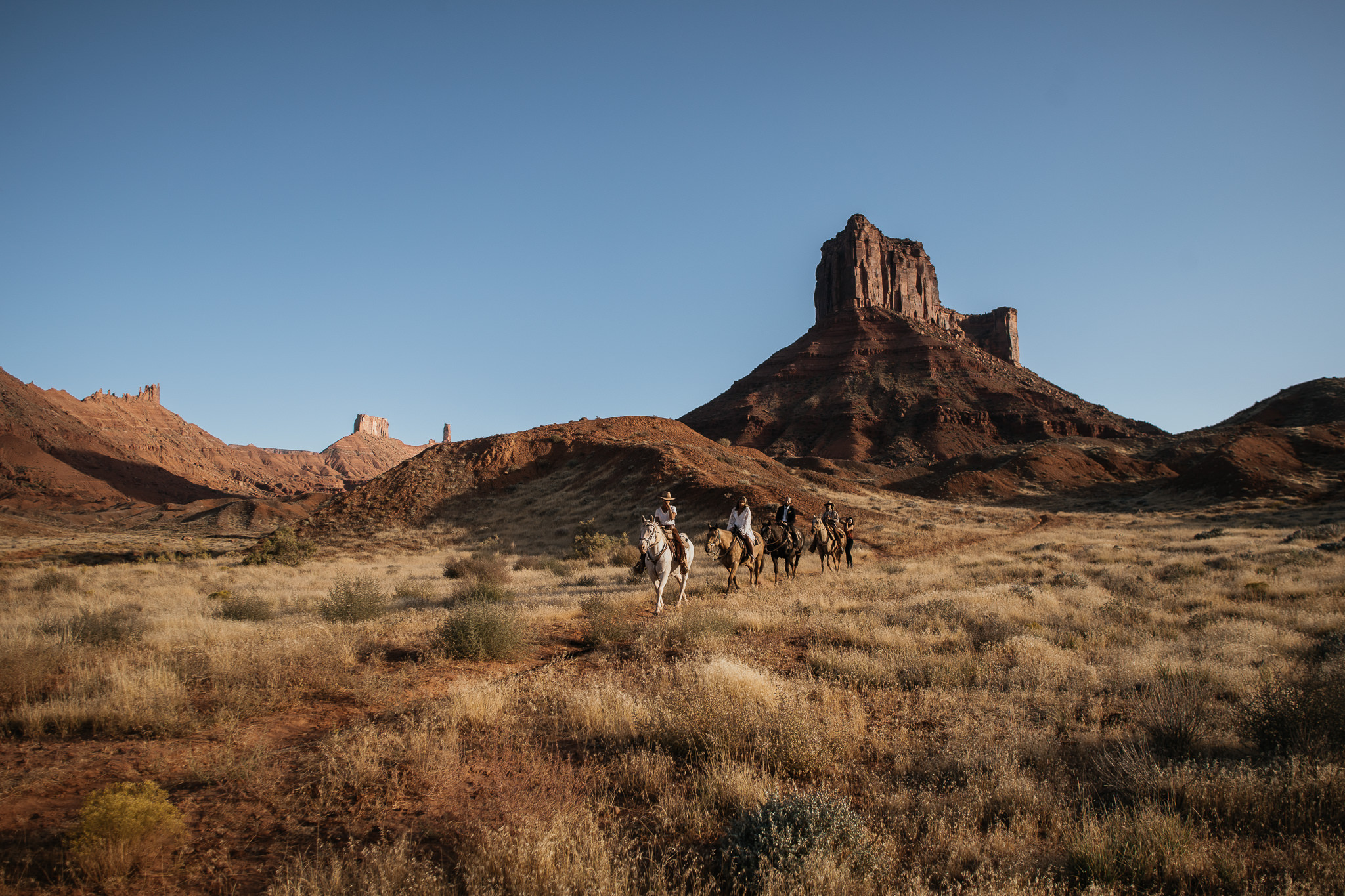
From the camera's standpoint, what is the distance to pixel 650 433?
5456 cm

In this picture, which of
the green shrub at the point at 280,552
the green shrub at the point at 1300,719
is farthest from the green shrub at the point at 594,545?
A: the green shrub at the point at 1300,719

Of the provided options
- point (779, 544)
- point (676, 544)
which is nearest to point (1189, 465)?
point (779, 544)

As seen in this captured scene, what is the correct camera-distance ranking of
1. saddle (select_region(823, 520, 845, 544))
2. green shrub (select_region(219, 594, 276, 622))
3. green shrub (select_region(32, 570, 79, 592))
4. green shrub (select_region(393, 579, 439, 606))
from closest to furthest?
green shrub (select_region(219, 594, 276, 622)), green shrub (select_region(393, 579, 439, 606)), green shrub (select_region(32, 570, 79, 592)), saddle (select_region(823, 520, 845, 544))

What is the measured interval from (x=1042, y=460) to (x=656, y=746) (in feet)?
231

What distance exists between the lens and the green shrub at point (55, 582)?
17547mm

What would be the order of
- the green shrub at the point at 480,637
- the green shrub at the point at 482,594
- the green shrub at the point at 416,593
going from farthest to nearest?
1. the green shrub at the point at 416,593
2. the green shrub at the point at 482,594
3. the green shrub at the point at 480,637

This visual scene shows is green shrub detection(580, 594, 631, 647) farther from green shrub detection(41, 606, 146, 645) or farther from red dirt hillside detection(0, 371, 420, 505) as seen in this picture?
red dirt hillside detection(0, 371, 420, 505)

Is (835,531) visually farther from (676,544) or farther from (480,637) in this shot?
(480,637)

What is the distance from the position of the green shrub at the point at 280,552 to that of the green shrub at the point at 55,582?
703 centimetres

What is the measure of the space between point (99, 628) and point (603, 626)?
7122mm

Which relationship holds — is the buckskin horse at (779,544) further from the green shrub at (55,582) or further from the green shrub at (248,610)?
the green shrub at (55,582)

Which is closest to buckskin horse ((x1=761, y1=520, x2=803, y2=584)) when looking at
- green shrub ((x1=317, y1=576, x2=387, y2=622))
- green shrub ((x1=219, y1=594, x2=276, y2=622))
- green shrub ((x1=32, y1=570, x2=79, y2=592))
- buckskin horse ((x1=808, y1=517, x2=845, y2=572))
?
buckskin horse ((x1=808, y1=517, x2=845, y2=572))

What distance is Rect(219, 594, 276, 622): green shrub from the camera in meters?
12.3

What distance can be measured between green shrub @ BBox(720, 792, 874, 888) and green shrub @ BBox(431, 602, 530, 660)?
5.75m
